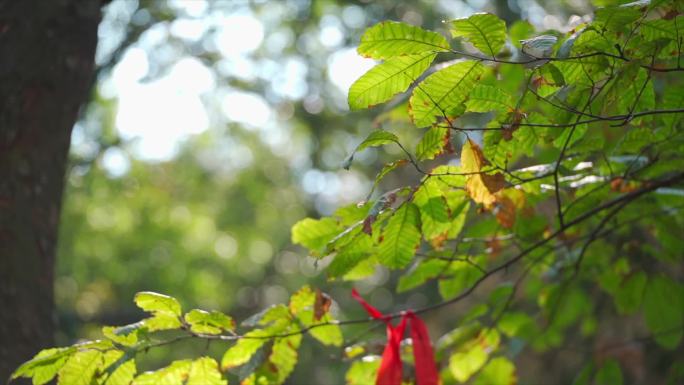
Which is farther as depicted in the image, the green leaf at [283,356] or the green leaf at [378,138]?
the green leaf at [283,356]

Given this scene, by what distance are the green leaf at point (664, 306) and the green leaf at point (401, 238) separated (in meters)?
1.07

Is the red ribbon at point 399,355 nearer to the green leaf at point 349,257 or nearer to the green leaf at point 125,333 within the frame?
the green leaf at point 349,257

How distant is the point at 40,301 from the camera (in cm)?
184

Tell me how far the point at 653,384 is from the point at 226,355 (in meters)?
3.86

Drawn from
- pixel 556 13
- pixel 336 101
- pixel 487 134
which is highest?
pixel 487 134

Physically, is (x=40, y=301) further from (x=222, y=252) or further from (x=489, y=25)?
(x=222, y=252)

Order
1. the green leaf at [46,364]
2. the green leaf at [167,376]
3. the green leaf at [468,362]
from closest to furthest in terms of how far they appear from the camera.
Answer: the green leaf at [46,364] < the green leaf at [167,376] < the green leaf at [468,362]

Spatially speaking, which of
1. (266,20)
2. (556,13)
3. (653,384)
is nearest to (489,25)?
(653,384)

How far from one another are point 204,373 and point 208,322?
0.37 ft

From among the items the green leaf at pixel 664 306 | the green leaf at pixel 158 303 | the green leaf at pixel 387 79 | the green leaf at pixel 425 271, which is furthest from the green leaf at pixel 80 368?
the green leaf at pixel 664 306

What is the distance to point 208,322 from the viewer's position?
4.79 ft

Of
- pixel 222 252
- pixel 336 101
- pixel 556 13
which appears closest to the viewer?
pixel 556 13

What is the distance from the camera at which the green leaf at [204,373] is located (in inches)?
58.8

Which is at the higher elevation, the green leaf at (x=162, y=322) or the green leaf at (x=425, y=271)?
the green leaf at (x=162, y=322)
